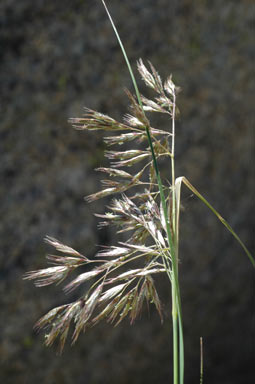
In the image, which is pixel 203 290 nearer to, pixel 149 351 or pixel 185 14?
pixel 149 351

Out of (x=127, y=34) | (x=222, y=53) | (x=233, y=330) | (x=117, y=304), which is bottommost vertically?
(x=233, y=330)

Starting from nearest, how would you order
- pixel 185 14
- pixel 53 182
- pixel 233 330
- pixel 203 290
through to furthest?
pixel 53 182 < pixel 185 14 < pixel 203 290 < pixel 233 330

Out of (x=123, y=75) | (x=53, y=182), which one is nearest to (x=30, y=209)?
(x=53, y=182)

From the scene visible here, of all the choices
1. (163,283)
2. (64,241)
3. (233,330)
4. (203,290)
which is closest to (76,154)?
(64,241)

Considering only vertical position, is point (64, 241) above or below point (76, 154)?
below

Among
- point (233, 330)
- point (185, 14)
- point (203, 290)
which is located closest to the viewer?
point (185, 14)

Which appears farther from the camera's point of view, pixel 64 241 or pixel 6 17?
pixel 64 241

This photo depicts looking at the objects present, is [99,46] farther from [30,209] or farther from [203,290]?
[203,290]
